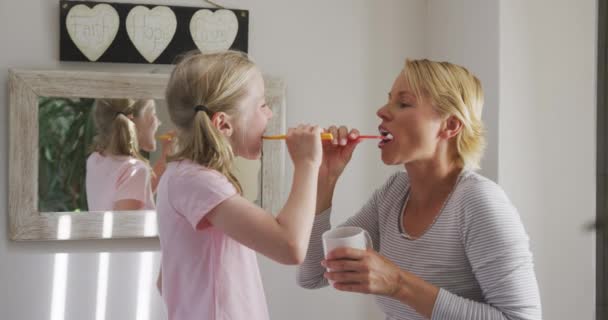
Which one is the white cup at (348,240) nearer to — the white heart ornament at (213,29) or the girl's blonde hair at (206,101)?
the girl's blonde hair at (206,101)

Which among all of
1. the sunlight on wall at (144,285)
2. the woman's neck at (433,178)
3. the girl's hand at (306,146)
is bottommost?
the sunlight on wall at (144,285)

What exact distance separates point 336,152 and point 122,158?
89cm

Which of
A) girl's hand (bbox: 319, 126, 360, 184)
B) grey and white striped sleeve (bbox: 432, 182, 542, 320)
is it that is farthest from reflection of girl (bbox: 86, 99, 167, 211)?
grey and white striped sleeve (bbox: 432, 182, 542, 320)

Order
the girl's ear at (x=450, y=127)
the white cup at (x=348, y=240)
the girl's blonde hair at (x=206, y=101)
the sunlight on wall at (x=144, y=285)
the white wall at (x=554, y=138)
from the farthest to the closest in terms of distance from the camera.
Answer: the sunlight on wall at (x=144, y=285) < the white wall at (x=554, y=138) < the girl's ear at (x=450, y=127) < the girl's blonde hair at (x=206, y=101) < the white cup at (x=348, y=240)

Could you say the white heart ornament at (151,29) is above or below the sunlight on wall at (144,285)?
above

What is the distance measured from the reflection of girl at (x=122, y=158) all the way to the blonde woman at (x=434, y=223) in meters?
→ 0.82

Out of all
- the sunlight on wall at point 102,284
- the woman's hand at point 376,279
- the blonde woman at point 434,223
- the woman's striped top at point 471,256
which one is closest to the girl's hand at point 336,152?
the blonde woman at point 434,223

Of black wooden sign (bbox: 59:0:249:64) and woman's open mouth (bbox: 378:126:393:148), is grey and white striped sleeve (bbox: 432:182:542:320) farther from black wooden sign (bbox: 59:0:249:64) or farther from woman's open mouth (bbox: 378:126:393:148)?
black wooden sign (bbox: 59:0:249:64)

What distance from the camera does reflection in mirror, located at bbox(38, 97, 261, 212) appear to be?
7.42ft

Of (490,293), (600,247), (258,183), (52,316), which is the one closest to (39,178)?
(52,316)

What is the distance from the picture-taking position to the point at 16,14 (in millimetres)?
2246

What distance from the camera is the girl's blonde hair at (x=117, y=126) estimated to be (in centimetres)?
229

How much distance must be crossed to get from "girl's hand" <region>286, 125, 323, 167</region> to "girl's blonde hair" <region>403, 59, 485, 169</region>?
25cm

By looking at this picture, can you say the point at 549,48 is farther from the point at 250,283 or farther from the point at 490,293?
the point at 250,283
